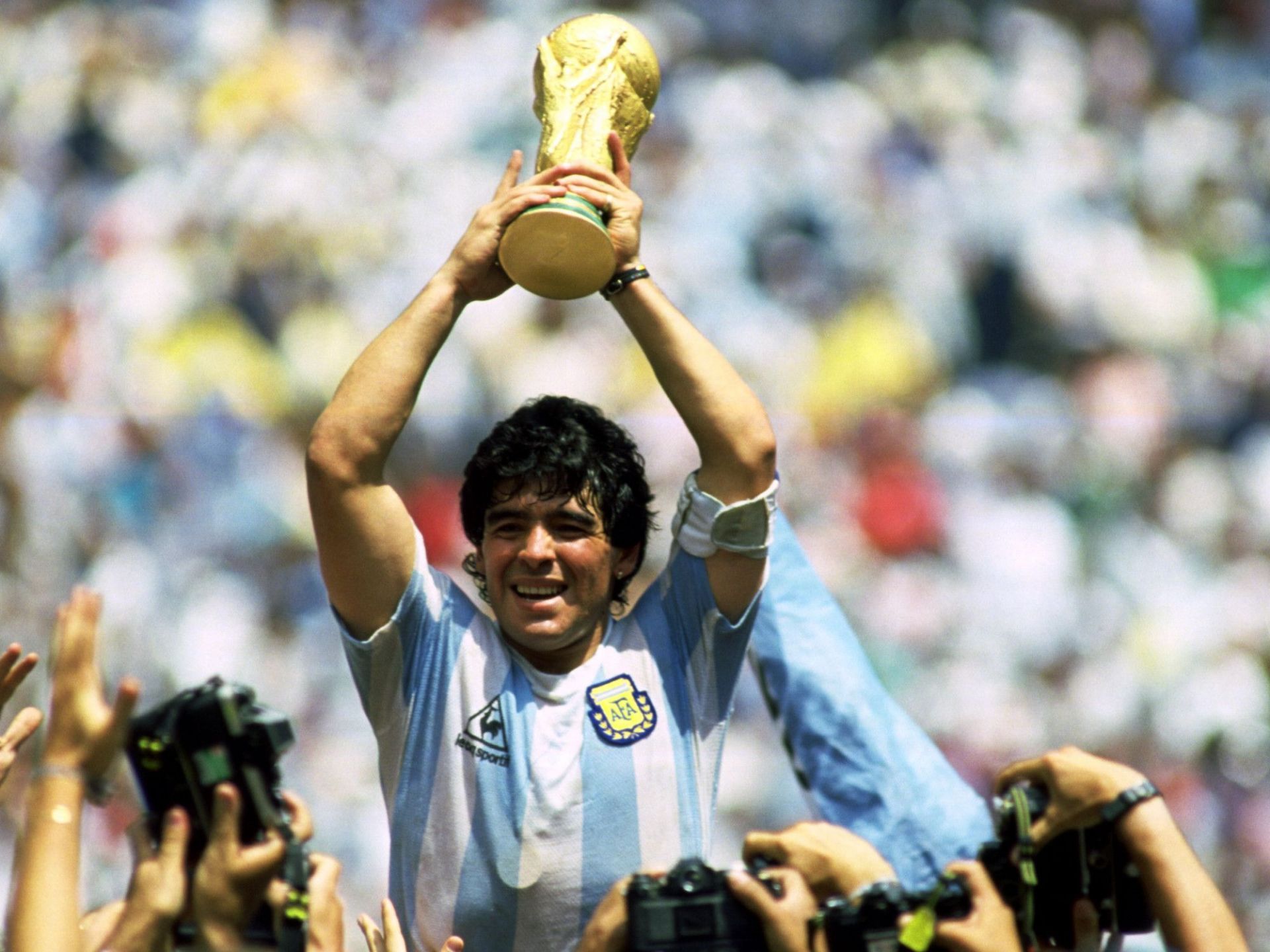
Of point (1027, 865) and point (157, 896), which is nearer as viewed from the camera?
point (157, 896)

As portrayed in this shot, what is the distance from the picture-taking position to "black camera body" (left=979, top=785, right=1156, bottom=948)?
187 cm

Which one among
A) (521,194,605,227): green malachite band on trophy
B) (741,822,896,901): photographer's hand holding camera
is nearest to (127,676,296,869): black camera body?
(741,822,896,901): photographer's hand holding camera

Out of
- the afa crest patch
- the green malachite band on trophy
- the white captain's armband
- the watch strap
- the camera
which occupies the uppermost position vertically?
the green malachite band on trophy

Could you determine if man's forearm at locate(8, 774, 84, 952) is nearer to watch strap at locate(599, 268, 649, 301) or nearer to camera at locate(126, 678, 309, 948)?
camera at locate(126, 678, 309, 948)

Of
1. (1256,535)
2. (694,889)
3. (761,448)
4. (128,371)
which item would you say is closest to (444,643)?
(761,448)

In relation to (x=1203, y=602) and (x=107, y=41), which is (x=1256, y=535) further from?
(x=107, y=41)

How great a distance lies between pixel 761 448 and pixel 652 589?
31 cm

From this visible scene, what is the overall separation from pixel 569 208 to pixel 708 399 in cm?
35

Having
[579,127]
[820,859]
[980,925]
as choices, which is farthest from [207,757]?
[579,127]

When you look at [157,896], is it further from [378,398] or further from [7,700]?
[378,398]

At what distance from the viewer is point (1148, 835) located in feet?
6.03

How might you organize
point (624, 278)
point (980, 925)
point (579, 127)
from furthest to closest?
point (579, 127) < point (624, 278) < point (980, 925)

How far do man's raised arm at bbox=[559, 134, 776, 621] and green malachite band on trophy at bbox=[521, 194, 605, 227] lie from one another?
0.04 meters

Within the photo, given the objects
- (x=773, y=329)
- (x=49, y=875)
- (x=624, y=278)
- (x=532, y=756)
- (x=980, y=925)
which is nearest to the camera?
(x=49, y=875)
